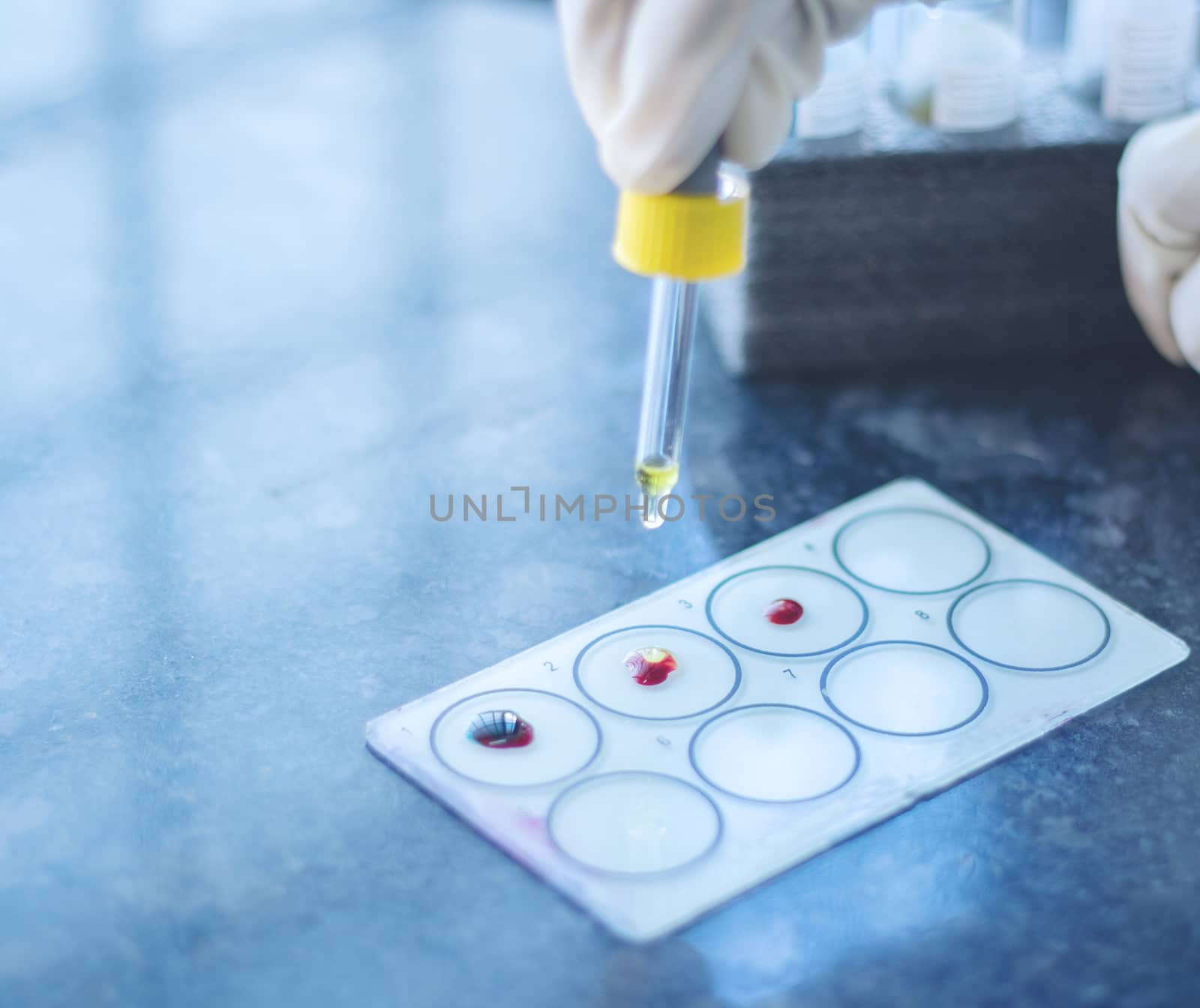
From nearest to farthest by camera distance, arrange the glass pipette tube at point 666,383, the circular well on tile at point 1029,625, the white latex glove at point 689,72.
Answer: the white latex glove at point 689,72 < the glass pipette tube at point 666,383 < the circular well on tile at point 1029,625

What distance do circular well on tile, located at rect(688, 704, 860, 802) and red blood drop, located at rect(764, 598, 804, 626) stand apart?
69mm

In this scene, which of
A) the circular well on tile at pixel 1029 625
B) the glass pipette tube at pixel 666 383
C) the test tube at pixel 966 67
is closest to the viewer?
the glass pipette tube at pixel 666 383

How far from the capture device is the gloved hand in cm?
90

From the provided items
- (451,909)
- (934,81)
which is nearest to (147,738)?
(451,909)

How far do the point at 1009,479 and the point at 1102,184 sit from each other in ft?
0.70

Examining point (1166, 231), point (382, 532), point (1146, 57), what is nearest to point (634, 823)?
point (382, 532)

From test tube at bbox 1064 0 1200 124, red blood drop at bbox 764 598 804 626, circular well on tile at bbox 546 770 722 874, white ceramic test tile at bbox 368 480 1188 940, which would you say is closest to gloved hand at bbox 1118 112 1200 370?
test tube at bbox 1064 0 1200 124

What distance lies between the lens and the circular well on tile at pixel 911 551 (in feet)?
2.87

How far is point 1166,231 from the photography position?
36.4 inches

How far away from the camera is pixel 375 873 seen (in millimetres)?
688

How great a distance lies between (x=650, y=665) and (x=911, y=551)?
7.5 inches

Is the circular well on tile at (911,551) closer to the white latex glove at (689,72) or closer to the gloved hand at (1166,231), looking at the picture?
the gloved hand at (1166,231)

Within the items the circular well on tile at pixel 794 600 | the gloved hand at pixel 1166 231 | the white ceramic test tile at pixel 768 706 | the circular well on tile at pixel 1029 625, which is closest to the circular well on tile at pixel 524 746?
the white ceramic test tile at pixel 768 706

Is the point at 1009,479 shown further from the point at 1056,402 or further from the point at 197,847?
the point at 197,847
